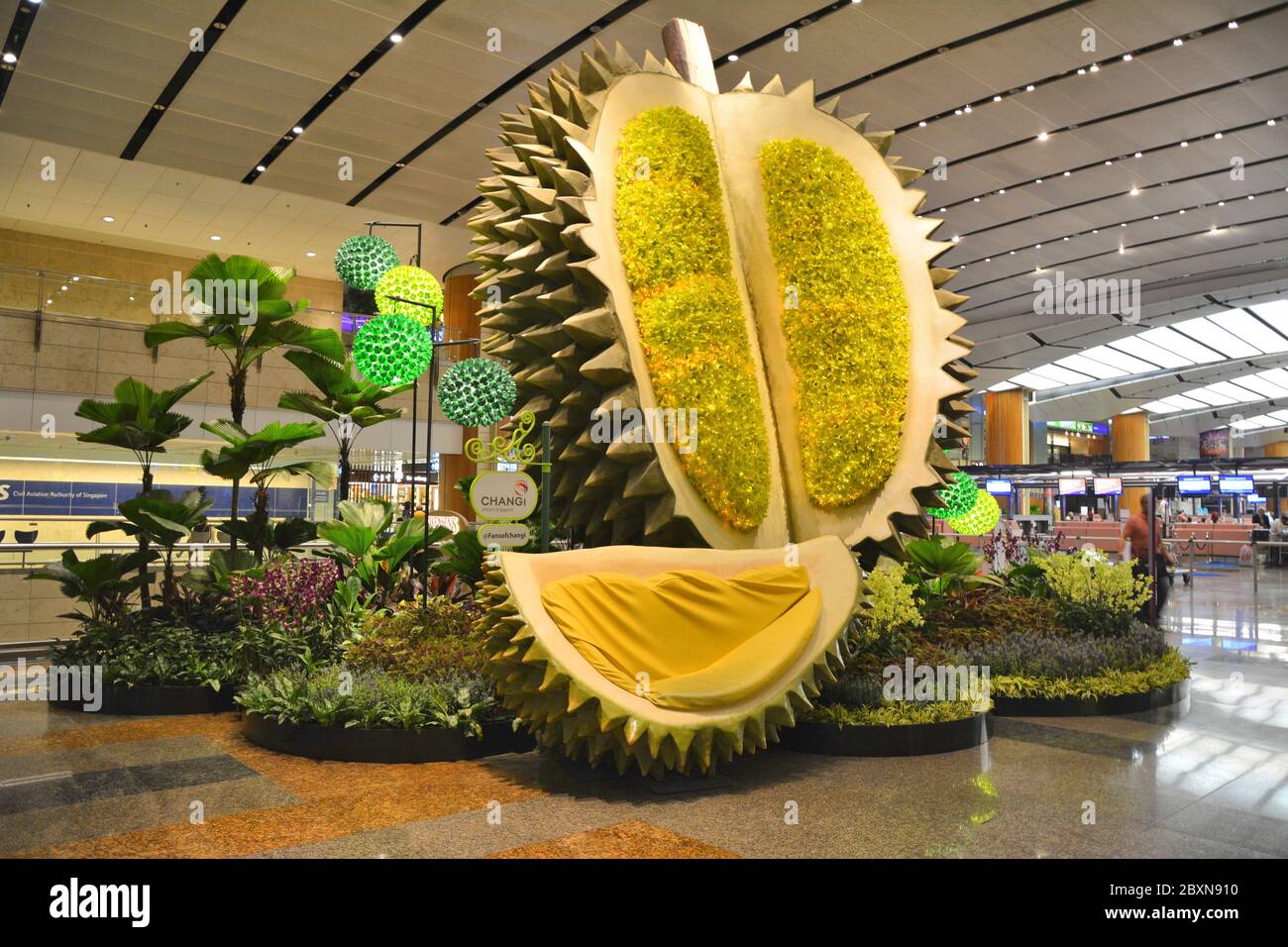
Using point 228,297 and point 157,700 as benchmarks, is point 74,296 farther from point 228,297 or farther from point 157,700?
point 157,700

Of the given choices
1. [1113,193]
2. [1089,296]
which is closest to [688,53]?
[1113,193]

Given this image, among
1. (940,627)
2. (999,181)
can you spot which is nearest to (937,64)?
(999,181)

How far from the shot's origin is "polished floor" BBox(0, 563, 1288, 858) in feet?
12.3

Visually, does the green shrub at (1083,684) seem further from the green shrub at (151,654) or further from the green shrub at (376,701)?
the green shrub at (151,654)

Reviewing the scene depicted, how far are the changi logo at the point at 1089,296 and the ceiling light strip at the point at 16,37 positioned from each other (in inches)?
925

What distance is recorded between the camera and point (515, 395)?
667 centimetres

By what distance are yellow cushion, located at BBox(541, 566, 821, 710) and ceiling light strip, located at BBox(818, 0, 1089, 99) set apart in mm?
11013

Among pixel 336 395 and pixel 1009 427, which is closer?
pixel 336 395

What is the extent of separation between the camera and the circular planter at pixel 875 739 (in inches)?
211

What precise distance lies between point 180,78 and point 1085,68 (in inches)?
Result: 555

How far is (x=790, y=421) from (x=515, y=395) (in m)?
2.08
